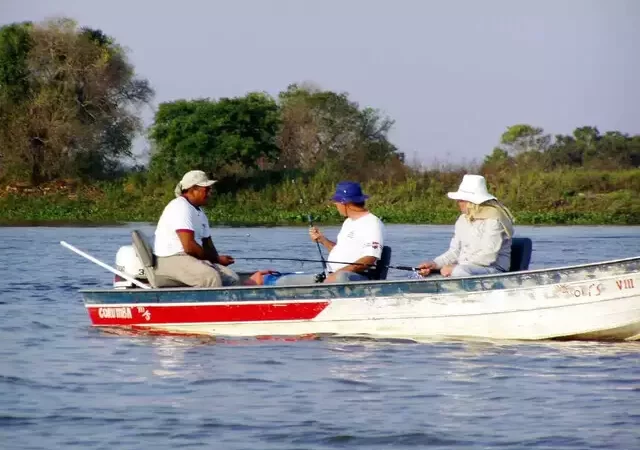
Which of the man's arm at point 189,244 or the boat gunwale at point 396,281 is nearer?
the boat gunwale at point 396,281

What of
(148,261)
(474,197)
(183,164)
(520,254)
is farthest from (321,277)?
(183,164)

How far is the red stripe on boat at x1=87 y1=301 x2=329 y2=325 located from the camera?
37.6 ft

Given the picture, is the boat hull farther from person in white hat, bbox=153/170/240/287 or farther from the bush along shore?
the bush along shore

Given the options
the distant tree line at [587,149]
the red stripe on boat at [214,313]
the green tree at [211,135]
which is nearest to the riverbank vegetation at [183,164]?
the green tree at [211,135]

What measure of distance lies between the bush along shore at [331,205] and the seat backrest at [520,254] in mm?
23914

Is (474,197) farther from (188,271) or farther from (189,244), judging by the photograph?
(188,271)

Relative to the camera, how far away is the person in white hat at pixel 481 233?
1098 cm

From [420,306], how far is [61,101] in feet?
121

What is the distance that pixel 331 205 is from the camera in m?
37.7

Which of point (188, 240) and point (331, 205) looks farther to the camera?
point (331, 205)

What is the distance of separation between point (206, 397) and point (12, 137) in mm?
37713

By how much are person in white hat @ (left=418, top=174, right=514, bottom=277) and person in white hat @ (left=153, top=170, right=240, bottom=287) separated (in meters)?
2.00

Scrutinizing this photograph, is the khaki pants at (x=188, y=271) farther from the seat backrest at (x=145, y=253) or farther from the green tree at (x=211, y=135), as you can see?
the green tree at (x=211, y=135)

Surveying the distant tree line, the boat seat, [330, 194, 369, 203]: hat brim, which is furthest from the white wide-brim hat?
the distant tree line
